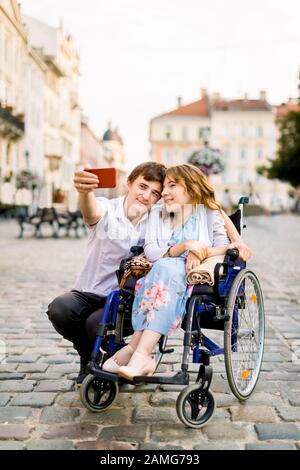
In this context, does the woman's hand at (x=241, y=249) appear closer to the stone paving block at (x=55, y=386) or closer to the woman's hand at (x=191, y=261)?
the woman's hand at (x=191, y=261)

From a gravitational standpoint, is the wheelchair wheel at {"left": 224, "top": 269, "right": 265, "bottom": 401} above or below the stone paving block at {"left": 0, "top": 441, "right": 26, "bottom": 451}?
above

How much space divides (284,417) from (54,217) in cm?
1503

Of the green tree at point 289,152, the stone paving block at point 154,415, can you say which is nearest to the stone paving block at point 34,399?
the stone paving block at point 154,415

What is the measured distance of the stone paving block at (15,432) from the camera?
115 inches

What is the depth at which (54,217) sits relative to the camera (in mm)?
17906

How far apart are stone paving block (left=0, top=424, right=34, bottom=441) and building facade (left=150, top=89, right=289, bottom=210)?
75407mm

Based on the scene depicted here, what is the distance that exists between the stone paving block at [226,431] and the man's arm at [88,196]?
3.79ft

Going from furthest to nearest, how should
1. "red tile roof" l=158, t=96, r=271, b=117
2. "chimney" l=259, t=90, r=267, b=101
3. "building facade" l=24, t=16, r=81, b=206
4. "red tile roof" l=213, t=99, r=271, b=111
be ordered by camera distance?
1. "chimney" l=259, t=90, r=267, b=101
2. "red tile roof" l=158, t=96, r=271, b=117
3. "red tile roof" l=213, t=99, r=271, b=111
4. "building facade" l=24, t=16, r=81, b=206

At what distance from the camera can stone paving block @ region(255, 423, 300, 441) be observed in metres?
2.95

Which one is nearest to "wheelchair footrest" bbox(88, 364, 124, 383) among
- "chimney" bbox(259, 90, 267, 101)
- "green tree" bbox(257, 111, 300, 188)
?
"green tree" bbox(257, 111, 300, 188)

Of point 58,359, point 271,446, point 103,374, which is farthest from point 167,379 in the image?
point 58,359

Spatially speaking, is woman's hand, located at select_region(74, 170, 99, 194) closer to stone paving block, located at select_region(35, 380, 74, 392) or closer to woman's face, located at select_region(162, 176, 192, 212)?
woman's face, located at select_region(162, 176, 192, 212)

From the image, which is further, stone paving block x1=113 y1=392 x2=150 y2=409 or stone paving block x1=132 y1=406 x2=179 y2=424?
stone paving block x1=113 y1=392 x2=150 y2=409

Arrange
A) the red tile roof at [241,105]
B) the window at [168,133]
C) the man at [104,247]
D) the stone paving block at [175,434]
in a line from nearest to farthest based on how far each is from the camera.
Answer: the stone paving block at [175,434], the man at [104,247], the red tile roof at [241,105], the window at [168,133]
